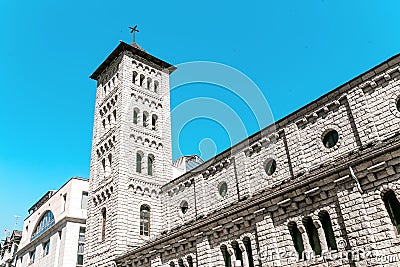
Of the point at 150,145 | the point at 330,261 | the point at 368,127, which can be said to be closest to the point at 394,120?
the point at 368,127

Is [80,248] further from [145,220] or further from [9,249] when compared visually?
[9,249]

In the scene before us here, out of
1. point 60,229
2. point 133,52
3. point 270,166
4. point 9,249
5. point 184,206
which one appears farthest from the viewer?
point 9,249

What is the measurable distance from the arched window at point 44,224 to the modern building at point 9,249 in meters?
11.5

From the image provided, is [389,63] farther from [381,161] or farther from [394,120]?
[381,161]

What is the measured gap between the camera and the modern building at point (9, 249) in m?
58.8

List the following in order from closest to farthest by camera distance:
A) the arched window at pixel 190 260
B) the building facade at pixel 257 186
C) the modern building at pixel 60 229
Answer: the building facade at pixel 257 186
the arched window at pixel 190 260
the modern building at pixel 60 229

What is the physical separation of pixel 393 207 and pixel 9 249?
64.4 m

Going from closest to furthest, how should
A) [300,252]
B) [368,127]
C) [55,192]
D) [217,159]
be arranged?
[300,252] < [368,127] < [217,159] < [55,192]

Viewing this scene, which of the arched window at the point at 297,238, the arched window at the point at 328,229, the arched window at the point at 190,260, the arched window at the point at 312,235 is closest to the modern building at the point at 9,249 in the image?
the arched window at the point at 190,260

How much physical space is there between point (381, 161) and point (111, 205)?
73.9ft

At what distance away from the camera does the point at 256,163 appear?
24359 millimetres

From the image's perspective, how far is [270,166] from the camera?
77.6 ft

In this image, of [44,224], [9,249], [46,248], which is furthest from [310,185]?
[9,249]

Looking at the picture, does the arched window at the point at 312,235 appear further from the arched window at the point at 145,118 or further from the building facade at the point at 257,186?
the arched window at the point at 145,118
